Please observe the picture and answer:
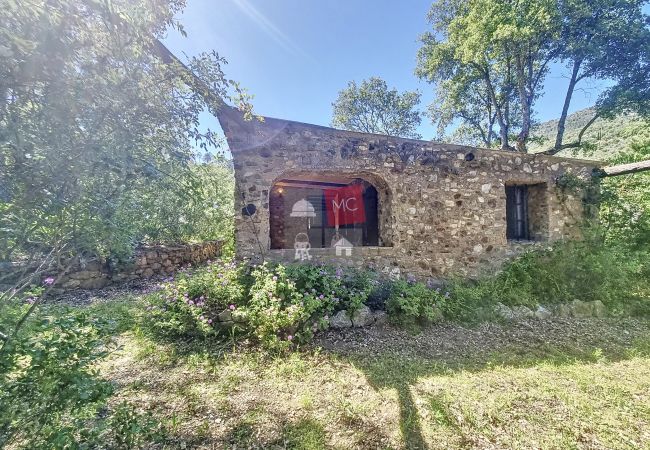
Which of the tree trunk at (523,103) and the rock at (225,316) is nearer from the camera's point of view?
the rock at (225,316)

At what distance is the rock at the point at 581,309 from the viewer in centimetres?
473

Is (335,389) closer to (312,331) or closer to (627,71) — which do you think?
(312,331)

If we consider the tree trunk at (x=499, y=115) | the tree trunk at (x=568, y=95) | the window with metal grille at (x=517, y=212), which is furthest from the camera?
the tree trunk at (x=499, y=115)

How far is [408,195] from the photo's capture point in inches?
215

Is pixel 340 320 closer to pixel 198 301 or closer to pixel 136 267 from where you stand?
pixel 198 301

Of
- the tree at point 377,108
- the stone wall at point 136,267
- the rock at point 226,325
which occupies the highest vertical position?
the tree at point 377,108

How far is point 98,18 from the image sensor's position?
1523 mm

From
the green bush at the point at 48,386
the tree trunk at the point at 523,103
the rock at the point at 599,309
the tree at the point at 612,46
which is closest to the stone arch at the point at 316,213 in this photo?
the rock at the point at 599,309

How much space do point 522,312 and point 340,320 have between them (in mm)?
3329

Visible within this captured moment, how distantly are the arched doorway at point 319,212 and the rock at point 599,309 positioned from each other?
4.48 meters

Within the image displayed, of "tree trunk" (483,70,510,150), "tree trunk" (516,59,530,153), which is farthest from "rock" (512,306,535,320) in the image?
"tree trunk" (483,70,510,150)

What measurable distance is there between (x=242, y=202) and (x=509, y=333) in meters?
4.69

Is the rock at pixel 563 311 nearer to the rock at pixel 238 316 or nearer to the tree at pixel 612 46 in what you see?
the rock at pixel 238 316

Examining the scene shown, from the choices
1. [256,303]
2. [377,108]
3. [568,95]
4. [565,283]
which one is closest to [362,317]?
[256,303]
